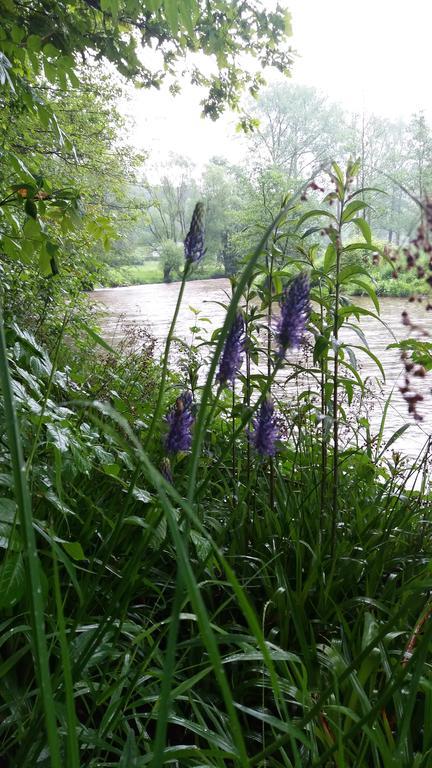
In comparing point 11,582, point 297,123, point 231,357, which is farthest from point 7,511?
point 297,123

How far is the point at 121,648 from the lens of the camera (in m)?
1.28

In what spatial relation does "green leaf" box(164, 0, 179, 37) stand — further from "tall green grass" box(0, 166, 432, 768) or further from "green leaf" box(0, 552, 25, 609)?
"green leaf" box(0, 552, 25, 609)

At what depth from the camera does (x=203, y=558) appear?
1.25 meters

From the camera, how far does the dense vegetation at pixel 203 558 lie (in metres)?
0.71

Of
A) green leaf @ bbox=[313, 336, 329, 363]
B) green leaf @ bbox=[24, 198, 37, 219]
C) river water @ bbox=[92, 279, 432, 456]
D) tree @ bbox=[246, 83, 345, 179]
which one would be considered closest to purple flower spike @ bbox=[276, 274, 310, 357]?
river water @ bbox=[92, 279, 432, 456]

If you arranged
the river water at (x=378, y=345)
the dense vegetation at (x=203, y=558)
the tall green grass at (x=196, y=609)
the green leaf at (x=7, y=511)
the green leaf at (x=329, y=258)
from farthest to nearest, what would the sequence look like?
the river water at (x=378, y=345) < the green leaf at (x=329, y=258) < the green leaf at (x=7, y=511) < the dense vegetation at (x=203, y=558) < the tall green grass at (x=196, y=609)

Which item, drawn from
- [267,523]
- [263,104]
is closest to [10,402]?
[267,523]

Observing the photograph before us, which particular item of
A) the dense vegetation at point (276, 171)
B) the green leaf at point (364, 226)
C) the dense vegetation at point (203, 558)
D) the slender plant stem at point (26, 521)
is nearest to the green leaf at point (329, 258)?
the dense vegetation at point (203, 558)

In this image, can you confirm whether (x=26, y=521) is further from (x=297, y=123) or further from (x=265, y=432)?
(x=297, y=123)

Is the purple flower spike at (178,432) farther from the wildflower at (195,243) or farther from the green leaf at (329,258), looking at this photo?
the green leaf at (329,258)

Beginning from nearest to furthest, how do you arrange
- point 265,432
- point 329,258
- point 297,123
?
point 265,432
point 329,258
point 297,123

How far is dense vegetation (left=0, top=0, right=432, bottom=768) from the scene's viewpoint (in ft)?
2.34

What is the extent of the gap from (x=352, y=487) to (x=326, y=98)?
1620 inches

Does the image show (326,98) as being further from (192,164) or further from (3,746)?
(3,746)
